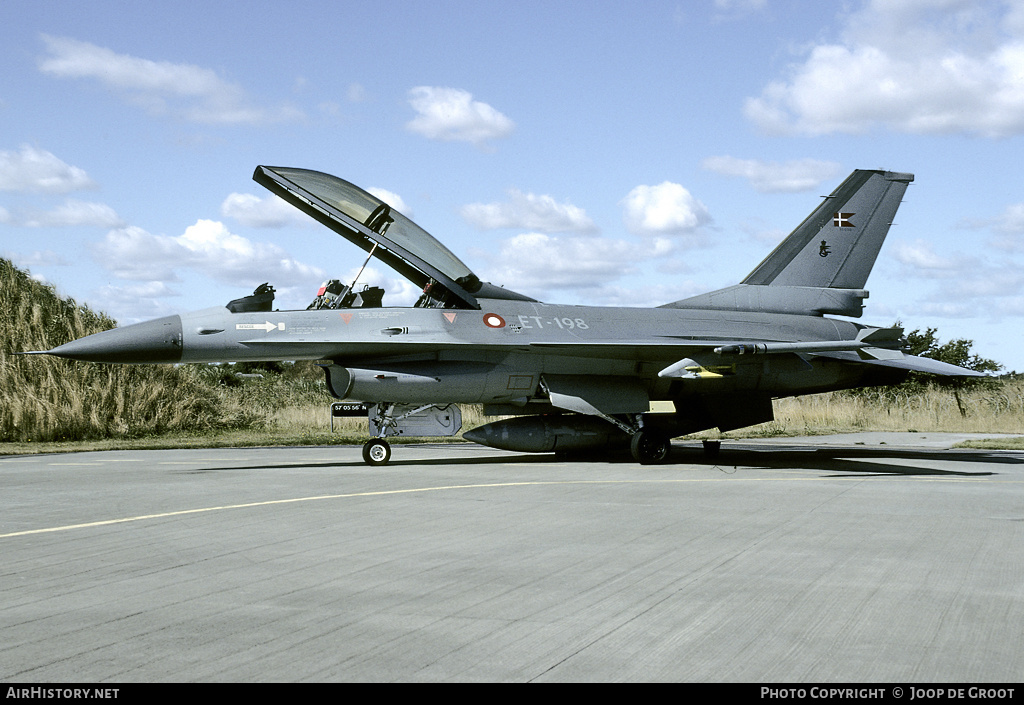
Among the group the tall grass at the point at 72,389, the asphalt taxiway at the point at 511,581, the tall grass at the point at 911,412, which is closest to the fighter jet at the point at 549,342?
the asphalt taxiway at the point at 511,581

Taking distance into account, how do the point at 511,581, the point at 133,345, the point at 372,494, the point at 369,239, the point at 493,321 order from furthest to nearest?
the point at 493,321 < the point at 369,239 < the point at 133,345 < the point at 372,494 < the point at 511,581

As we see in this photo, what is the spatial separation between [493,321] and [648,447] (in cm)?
339

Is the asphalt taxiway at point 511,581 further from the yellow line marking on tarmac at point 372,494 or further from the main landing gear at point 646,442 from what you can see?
the main landing gear at point 646,442

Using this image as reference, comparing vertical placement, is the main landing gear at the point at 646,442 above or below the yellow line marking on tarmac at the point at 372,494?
above

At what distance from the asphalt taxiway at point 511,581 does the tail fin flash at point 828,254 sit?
21.4 feet

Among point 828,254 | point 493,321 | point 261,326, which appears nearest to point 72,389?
point 261,326

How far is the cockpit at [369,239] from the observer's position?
14.4m

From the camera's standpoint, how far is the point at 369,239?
581 inches

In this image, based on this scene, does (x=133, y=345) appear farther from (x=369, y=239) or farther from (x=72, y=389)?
(x=72, y=389)

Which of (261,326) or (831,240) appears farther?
(831,240)

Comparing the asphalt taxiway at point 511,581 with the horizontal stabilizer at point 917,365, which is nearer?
the asphalt taxiway at point 511,581

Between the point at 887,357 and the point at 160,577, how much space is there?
1218 cm

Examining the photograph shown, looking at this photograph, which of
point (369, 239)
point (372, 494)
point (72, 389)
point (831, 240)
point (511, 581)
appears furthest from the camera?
point (72, 389)

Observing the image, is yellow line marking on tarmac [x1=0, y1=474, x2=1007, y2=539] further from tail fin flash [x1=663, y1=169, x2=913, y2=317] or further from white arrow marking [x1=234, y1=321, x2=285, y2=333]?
tail fin flash [x1=663, y1=169, x2=913, y2=317]
